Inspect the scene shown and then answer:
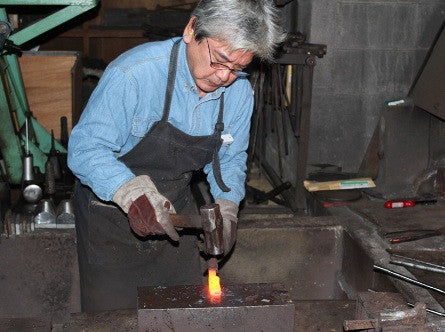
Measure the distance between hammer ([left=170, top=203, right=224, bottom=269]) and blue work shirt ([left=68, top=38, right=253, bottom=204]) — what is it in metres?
0.26

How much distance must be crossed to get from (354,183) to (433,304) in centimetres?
166

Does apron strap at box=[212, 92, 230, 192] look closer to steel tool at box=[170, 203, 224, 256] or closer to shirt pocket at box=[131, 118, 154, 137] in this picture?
shirt pocket at box=[131, 118, 154, 137]

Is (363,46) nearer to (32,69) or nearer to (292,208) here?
(292,208)

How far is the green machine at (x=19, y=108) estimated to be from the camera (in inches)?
180

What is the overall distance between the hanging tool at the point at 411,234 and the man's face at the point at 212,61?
161 cm

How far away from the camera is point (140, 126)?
263 centimetres

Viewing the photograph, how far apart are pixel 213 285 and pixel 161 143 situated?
0.69m

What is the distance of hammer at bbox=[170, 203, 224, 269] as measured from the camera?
7.86 ft

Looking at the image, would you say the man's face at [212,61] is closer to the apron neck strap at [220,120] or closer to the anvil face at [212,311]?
the apron neck strap at [220,120]

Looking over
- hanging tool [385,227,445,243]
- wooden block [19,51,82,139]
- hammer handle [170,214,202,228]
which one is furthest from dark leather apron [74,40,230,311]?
wooden block [19,51,82,139]

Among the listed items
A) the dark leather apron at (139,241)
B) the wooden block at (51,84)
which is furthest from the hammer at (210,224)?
the wooden block at (51,84)

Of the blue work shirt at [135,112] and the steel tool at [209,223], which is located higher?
the blue work shirt at [135,112]

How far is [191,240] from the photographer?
10.0ft

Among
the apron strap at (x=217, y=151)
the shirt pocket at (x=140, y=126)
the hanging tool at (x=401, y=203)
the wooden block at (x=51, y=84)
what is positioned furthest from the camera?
the wooden block at (x=51, y=84)
